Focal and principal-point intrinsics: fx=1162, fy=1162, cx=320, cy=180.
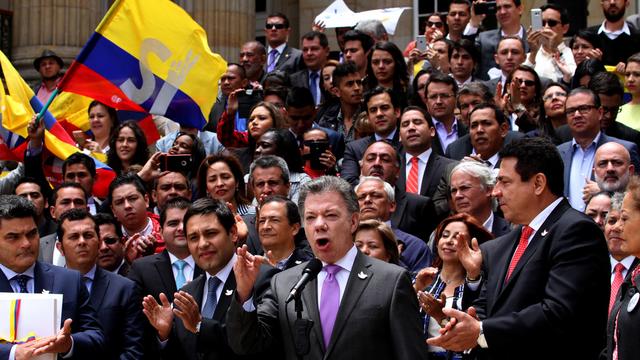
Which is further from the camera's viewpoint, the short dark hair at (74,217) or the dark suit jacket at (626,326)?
the short dark hair at (74,217)

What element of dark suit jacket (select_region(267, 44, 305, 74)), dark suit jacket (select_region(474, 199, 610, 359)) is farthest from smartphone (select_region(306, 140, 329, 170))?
dark suit jacket (select_region(474, 199, 610, 359))

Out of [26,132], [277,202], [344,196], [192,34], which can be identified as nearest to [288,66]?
[192,34]

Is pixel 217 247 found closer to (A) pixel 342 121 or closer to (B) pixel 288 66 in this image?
(A) pixel 342 121

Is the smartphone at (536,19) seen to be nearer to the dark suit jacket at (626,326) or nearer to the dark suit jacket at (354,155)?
the dark suit jacket at (354,155)

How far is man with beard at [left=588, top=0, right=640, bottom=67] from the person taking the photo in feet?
47.1

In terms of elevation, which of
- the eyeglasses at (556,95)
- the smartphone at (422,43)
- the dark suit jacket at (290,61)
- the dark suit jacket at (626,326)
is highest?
the smartphone at (422,43)

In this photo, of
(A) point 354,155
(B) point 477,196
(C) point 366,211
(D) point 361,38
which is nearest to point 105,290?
(C) point 366,211

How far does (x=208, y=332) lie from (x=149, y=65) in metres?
5.63

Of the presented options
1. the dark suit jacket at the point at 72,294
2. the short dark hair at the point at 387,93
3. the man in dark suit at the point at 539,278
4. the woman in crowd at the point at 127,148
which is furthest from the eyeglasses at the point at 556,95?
the dark suit jacket at the point at 72,294

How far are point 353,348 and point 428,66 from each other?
899 cm

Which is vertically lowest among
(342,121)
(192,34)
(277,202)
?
(277,202)

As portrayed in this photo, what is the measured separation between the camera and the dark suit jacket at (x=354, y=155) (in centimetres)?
1179

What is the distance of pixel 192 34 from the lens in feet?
41.4

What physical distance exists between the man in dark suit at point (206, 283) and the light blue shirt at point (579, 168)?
12.3 feet
